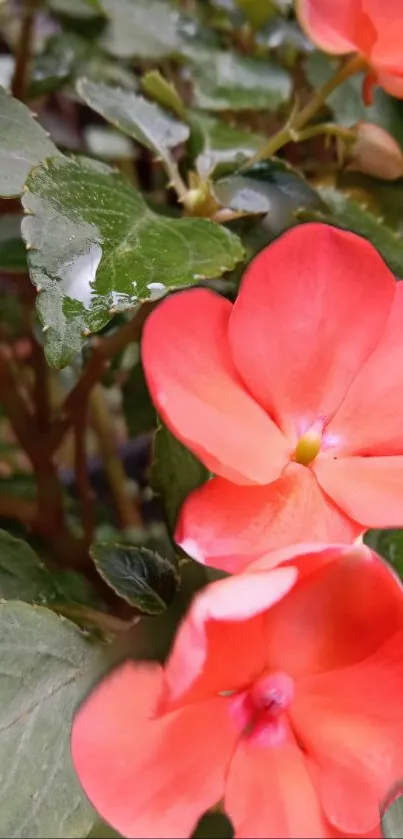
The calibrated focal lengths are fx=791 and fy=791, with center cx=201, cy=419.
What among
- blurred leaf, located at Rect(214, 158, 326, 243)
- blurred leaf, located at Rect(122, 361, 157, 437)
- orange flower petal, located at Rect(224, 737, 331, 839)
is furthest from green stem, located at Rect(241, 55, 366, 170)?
orange flower petal, located at Rect(224, 737, 331, 839)

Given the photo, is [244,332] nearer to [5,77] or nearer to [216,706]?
[216,706]

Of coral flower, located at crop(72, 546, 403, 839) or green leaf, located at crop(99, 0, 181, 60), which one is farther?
green leaf, located at crop(99, 0, 181, 60)

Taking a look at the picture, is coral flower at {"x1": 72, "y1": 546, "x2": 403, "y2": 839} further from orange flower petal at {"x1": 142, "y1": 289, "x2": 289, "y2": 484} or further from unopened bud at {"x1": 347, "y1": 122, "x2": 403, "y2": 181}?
unopened bud at {"x1": 347, "y1": 122, "x2": 403, "y2": 181}

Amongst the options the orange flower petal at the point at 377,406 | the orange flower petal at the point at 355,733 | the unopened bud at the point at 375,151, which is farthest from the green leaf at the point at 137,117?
the orange flower petal at the point at 355,733

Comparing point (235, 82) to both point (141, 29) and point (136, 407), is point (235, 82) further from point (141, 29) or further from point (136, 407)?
point (136, 407)

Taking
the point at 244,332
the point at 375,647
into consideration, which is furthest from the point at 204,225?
the point at 375,647

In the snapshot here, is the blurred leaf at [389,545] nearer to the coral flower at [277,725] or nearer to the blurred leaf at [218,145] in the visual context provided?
the coral flower at [277,725]

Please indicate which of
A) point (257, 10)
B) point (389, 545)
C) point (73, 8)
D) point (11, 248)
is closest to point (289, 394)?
point (389, 545)

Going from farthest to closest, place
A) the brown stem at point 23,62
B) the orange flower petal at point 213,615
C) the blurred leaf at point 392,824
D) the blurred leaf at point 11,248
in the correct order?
the brown stem at point 23,62 < the blurred leaf at point 11,248 < the blurred leaf at point 392,824 < the orange flower petal at point 213,615
